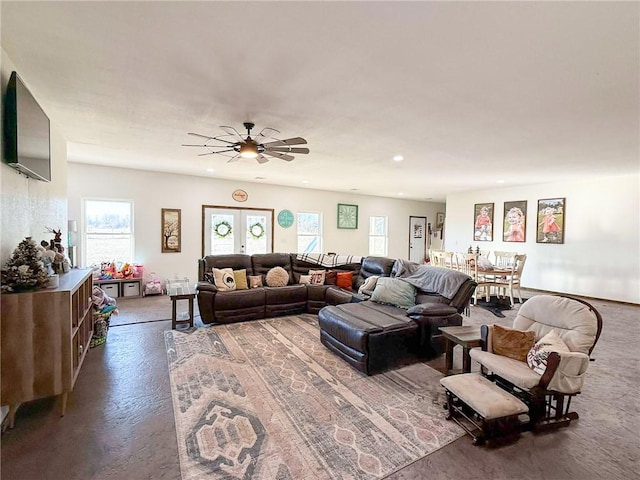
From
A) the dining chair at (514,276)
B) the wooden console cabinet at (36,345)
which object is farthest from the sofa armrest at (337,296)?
the wooden console cabinet at (36,345)

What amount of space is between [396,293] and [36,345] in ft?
11.3

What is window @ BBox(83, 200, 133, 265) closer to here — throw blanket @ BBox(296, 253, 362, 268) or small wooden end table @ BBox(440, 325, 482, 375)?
throw blanket @ BBox(296, 253, 362, 268)

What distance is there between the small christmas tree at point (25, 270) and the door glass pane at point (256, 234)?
5426mm

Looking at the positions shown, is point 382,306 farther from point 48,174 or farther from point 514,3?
point 48,174

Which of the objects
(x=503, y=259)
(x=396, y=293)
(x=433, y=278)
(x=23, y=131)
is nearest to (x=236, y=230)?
(x=396, y=293)

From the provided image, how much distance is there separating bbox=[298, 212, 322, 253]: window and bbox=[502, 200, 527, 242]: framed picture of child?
15.9ft

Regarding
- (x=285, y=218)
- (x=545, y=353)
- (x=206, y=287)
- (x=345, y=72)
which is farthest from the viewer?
(x=285, y=218)

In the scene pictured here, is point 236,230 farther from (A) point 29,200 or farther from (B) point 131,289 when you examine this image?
(A) point 29,200

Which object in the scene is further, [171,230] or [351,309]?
[171,230]

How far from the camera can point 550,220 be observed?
23.0 feet

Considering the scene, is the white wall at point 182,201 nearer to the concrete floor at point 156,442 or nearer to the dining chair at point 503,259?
the concrete floor at point 156,442

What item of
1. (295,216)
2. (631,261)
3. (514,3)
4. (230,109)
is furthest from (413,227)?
(514,3)

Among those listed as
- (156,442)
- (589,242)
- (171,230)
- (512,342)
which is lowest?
(156,442)

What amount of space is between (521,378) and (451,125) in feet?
8.46
